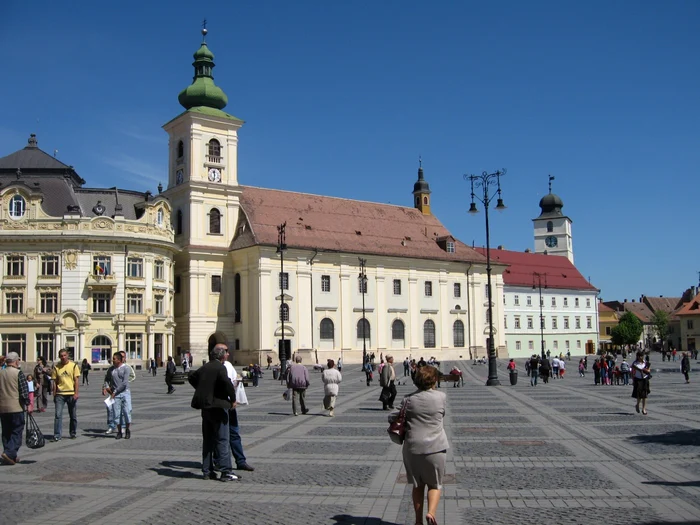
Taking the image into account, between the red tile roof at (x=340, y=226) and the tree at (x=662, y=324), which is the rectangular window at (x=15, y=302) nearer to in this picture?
the red tile roof at (x=340, y=226)

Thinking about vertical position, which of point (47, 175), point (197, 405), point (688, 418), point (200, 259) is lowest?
point (688, 418)

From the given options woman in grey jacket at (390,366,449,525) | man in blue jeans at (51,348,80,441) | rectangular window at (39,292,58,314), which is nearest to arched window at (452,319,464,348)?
rectangular window at (39,292,58,314)

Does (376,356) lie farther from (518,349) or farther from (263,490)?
(263,490)

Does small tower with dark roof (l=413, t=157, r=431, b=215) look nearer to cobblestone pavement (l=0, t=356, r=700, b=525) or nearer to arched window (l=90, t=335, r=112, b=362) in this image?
arched window (l=90, t=335, r=112, b=362)

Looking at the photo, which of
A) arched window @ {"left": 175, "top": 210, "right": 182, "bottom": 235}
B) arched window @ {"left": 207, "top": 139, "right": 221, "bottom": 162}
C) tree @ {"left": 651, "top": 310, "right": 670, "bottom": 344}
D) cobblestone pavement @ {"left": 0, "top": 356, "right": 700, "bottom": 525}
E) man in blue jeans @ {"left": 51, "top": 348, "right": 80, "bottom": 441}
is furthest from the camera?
tree @ {"left": 651, "top": 310, "right": 670, "bottom": 344}

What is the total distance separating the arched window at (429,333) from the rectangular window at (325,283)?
39.6 ft

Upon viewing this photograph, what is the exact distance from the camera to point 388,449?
45.8 ft

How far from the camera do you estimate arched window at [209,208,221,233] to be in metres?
68.0

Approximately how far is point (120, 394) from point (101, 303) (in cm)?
4313

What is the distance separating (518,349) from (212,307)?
4189cm

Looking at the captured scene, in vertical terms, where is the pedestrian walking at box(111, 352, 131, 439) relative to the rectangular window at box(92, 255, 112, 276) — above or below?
below

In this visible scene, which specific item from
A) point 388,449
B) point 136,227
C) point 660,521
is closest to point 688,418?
point 388,449

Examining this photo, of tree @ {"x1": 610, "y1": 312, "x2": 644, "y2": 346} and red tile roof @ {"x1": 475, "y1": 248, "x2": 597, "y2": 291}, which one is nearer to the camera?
red tile roof @ {"x1": 475, "y1": 248, "x2": 597, "y2": 291}

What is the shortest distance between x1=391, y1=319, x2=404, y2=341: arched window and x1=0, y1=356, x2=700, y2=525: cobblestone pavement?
54.7m
